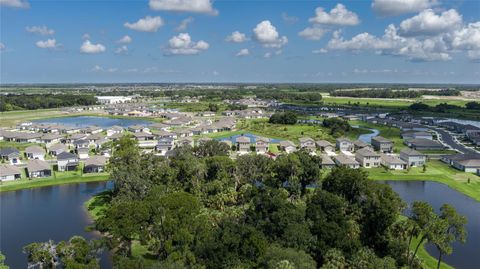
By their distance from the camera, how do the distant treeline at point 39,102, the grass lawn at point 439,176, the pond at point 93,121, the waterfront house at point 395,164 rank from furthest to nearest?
the distant treeline at point 39,102
the pond at point 93,121
the waterfront house at point 395,164
the grass lawn at point 439,176

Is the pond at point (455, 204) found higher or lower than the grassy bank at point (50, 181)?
lower

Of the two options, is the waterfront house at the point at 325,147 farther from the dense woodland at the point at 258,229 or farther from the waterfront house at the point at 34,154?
the waterfront house at the point at 34,154

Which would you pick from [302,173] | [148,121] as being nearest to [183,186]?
[302,173]

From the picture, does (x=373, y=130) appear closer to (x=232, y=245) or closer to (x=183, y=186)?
(x=183, y=186)

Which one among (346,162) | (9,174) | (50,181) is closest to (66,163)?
(50,181)

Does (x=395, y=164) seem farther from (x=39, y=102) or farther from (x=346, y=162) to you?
(x=39, y=102)

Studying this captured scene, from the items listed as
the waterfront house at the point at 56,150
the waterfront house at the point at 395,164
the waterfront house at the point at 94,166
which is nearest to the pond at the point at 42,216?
the waterfront house at the point at 94,166
